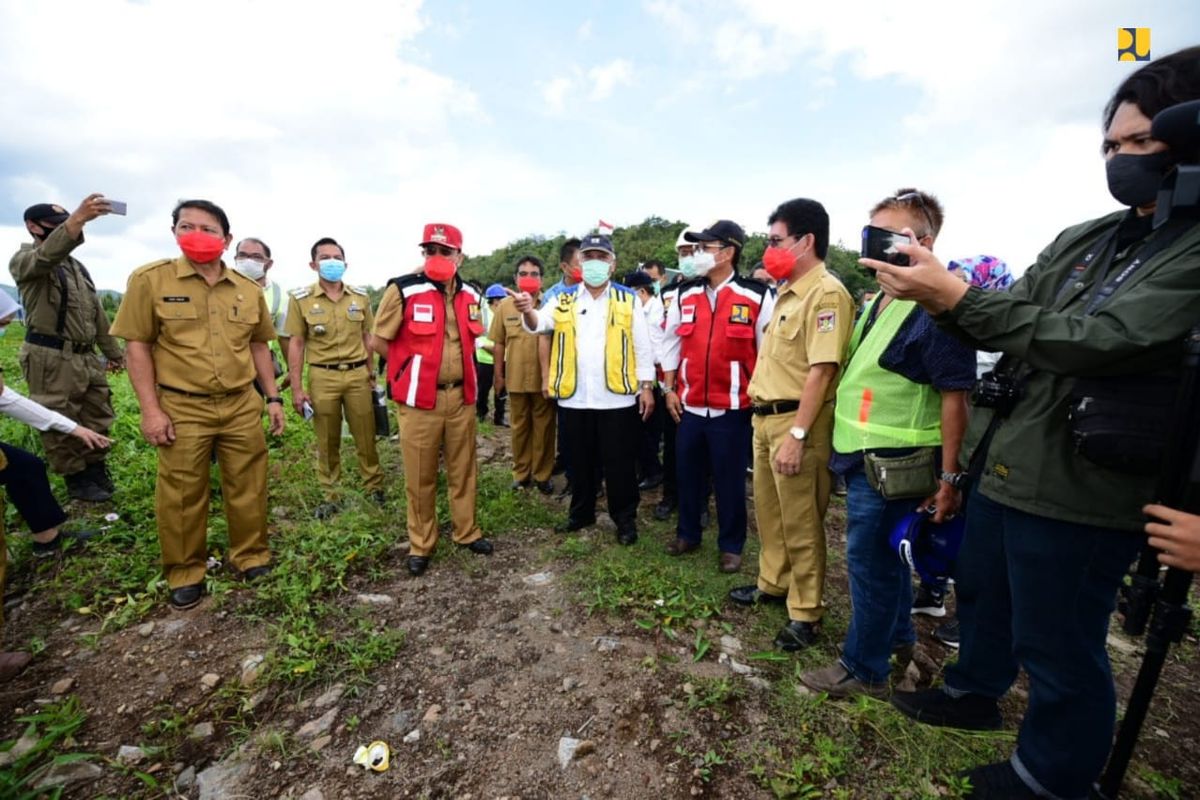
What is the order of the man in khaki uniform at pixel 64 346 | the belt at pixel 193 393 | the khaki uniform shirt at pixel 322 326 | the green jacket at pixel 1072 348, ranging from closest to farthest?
the green jacket at pixel 1072 348
the belt at pixel 193 393
the man in khaki uniform at pixel 64 346
the khaki uniform shirt at pixel 322 326

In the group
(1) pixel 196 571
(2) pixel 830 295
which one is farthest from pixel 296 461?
(2) pixel 830 295

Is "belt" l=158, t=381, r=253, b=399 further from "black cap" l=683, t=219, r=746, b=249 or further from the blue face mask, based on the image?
"black cap" l=683, t=219, r=746, b=249

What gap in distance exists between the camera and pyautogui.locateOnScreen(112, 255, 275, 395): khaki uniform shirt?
304 cm

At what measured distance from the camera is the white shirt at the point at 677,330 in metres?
3.55

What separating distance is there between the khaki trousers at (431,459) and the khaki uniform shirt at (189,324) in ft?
3.46

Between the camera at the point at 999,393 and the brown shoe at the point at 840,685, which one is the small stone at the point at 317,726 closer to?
the brown shoe at the point at 840,685

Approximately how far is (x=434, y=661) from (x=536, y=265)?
3.90 metres

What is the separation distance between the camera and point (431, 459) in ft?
12.3

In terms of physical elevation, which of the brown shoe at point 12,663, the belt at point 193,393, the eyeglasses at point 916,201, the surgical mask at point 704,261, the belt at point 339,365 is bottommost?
the brown shoe at point 12,663

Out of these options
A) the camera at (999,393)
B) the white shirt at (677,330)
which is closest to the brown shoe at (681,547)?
the white shirt at (677,330)

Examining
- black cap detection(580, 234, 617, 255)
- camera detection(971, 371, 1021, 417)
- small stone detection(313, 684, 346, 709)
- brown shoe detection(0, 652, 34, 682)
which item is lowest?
small stone detection(313, 684, 346, 709)

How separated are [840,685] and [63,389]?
577 cm

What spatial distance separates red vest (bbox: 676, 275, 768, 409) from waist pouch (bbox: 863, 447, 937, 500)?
1.43m

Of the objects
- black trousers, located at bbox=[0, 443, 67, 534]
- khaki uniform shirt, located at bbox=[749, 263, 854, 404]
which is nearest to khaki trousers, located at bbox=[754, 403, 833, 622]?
khaki uniform shirt, located at bbox=[749, 263, 854, 404]
